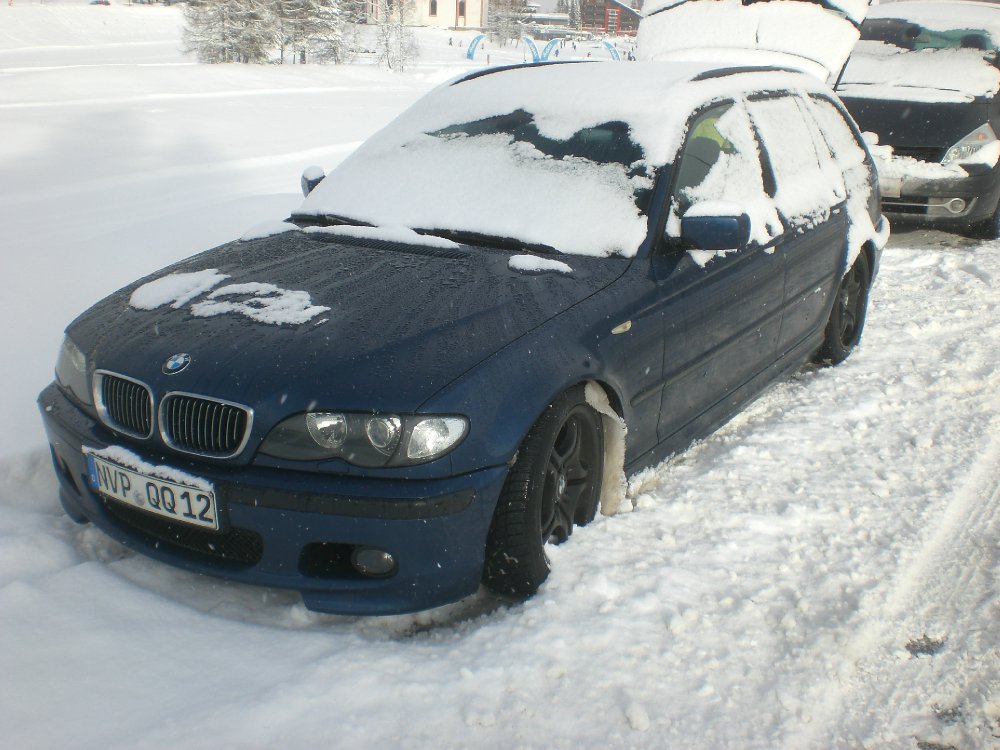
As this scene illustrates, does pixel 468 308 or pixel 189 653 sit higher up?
pixel 468 308

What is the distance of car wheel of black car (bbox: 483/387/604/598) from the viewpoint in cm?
244

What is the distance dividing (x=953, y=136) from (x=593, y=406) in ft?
20.5

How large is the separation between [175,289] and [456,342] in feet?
3.35

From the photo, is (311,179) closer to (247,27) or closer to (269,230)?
(269,230)

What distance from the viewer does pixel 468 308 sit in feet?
8.56

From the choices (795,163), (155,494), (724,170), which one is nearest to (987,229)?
(795,163)

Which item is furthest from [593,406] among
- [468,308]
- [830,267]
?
[830,267]

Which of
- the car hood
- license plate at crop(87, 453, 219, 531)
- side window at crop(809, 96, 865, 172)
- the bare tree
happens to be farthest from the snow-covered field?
the bare tree

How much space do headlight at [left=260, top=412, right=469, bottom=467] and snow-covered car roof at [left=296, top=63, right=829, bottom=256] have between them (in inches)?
40.5

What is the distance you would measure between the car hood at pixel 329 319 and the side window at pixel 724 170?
50cm

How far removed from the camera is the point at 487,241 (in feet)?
10.2

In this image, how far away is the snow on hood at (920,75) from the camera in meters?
7.81

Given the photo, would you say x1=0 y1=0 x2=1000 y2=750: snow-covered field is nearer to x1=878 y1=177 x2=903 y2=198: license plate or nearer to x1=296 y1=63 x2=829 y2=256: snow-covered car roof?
x1=296 y1=63 x2=829 y2=256: snow-covered car roof

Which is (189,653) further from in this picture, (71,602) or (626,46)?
(626,46)
